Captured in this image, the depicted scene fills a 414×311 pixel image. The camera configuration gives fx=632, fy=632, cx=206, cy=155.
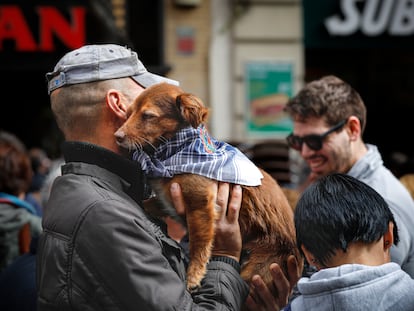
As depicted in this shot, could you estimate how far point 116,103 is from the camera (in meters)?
2.27

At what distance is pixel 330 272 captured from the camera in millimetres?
2041

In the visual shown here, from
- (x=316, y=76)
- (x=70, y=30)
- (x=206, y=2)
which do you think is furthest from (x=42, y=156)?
(x=316, y=76)

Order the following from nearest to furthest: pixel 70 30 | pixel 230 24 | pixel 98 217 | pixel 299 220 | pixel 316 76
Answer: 1. pixel 98 217
2. pixel 299 220
3. pixel 70 30
4. pixel 230 24
5. pixel 316 76

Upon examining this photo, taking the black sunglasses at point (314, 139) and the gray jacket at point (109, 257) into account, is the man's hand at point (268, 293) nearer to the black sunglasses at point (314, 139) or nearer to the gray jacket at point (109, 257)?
the gray jacket at point (109, 257)

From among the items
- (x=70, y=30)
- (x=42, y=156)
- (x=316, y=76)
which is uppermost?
(x=70, y=30)

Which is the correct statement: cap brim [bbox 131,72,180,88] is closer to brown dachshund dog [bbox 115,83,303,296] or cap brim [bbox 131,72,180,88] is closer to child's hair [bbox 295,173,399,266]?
brown dachshund dog [bbox 115,83,303,296]

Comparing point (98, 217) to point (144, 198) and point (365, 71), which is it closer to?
point (144, 198)

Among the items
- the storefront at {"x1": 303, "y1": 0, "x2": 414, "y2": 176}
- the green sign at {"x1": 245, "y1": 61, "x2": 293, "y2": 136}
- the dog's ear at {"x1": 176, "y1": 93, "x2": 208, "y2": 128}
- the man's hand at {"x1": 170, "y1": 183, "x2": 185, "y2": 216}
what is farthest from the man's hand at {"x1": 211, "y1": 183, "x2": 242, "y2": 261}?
the storefront at {"x1": 303, "y1": 0, "x2": 414, "y2": 176}

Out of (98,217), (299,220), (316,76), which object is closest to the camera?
(98,217)

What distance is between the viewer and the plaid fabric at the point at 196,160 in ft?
7.26

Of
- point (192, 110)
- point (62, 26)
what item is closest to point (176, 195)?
point (192, 110)

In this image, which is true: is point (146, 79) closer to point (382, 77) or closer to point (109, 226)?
point (109, 226)

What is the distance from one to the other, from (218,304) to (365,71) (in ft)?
32.7

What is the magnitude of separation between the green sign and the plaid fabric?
7567mm
